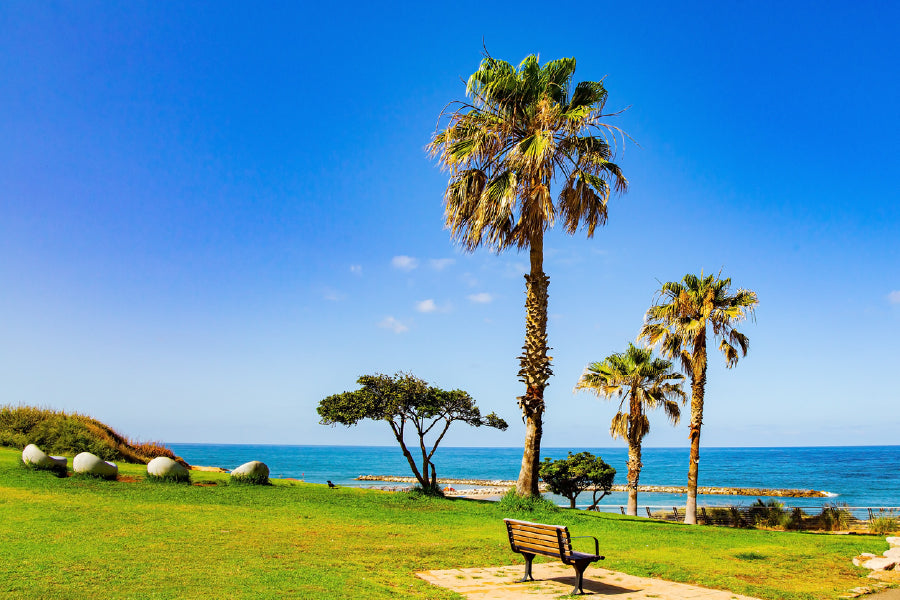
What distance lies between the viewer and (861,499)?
64812mm

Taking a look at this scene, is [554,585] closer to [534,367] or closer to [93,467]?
[534,367]

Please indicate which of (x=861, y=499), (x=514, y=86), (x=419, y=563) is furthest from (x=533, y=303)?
(x=861, y=499)

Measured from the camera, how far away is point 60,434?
987 inches

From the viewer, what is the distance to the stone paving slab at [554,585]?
8.05 meters

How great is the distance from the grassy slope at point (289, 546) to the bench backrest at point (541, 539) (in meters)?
1.31

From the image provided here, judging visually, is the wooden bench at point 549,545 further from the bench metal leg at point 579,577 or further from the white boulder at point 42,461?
the white boulder at point 42,461

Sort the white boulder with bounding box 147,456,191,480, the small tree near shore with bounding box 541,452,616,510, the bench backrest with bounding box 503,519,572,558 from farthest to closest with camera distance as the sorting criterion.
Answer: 1. the small tree near shore with bounding box 541,452,616,510
2. the white boulder with bounding box 147,456,191,480
3. the bench backrest with bounding box 503,519,572,558

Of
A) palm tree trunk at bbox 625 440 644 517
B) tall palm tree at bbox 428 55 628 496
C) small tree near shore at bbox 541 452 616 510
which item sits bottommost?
small tree near shore at bbox 541 452 616 510

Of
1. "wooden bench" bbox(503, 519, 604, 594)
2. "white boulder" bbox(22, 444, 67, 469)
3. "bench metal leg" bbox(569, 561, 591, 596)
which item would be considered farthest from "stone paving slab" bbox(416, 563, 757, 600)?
"white boulder" bbox(22, 444, 67, 469)

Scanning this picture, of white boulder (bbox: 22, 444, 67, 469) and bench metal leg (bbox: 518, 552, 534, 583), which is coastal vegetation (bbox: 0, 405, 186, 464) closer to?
white boulder (bbox: 22, 444, 67, 469)

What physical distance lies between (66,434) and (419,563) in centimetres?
2147

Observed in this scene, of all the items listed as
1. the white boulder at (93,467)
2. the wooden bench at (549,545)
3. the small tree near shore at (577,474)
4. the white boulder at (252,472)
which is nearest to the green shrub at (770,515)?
the small tree near shore at (577,474)

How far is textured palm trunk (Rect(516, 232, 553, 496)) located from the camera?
1898 centimetres

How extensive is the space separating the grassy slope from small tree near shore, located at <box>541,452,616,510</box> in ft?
55.1
